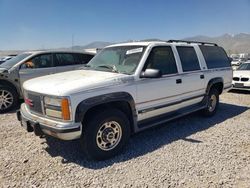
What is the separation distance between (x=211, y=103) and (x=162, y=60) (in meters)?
2.41

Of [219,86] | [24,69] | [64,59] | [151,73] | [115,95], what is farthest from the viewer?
[64,59]

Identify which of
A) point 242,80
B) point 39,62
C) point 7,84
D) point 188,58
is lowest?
point 242,80

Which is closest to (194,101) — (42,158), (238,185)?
(238,185)

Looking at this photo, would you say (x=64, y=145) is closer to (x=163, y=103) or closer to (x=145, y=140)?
(x=145, y=140)

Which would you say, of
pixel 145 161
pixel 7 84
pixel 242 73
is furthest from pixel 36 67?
pixel 242 73

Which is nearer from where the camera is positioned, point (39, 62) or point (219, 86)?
point (219, 86)

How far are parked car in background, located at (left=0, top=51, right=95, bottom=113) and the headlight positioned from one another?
12.9 feet

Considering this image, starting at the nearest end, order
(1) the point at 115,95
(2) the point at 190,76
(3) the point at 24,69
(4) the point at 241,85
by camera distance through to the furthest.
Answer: (1) the point at 115,95 < (2) the point at 190,76 < (3) the point at 24,69 < (4) the point at 241,85

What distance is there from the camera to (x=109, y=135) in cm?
371

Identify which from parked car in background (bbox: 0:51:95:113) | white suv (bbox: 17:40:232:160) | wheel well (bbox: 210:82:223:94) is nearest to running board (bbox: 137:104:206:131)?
white suv (bbox: 17:40:232:160)

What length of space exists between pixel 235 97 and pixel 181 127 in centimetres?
478

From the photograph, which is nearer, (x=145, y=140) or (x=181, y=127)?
(x=145, y=140)

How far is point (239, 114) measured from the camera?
6371 mm

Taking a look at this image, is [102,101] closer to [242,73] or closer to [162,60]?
[162,60]
